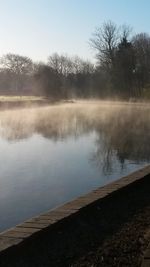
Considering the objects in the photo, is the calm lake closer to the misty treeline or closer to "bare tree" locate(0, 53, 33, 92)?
the misty treeline

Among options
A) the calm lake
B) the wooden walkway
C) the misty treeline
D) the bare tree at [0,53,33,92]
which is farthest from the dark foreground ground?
the bare tree at [0,53,33,92]

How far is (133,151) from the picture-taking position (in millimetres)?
14055

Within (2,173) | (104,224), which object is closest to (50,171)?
(2,173)

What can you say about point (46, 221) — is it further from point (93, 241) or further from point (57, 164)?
point (57, 164)

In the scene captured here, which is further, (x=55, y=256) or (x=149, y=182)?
(x=149, y=182)

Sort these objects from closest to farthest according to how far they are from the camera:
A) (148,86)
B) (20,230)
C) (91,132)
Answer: (20,230), (91,132), (148,86)

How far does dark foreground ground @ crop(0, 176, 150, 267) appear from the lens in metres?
4.29

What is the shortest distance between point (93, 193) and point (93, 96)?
59882mm

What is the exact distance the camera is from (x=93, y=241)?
16.0ft

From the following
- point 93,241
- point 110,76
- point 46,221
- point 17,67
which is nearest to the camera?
point 93,241

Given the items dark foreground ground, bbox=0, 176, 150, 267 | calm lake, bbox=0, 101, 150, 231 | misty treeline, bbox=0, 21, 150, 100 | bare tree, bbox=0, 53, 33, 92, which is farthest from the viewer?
bare tree, bbox=0, 53, 33, 92

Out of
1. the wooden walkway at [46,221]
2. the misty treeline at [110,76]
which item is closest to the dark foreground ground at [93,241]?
the wooden walkway at [46,221]

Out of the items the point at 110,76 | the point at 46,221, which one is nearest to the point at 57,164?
the point at 46,221

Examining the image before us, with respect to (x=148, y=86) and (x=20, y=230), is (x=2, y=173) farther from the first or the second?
(x=148, y=86)
